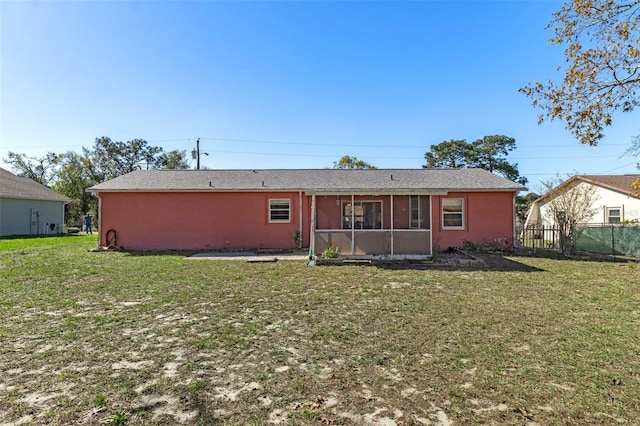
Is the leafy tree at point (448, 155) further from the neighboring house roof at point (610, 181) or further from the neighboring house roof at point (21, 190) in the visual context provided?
the neighboring house roof at point (21, 190)

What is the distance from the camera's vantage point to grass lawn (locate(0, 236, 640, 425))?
2.65 m

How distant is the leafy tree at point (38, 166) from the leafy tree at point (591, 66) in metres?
49.0

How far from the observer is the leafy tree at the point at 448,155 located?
40.8 m

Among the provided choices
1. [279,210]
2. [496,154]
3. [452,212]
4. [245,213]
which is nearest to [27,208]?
[245,213]

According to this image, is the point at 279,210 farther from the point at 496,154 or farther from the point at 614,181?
the point at 496,154

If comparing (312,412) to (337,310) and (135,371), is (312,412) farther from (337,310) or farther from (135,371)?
(337,310)

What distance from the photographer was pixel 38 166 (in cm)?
4012

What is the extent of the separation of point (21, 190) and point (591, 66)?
101 feet

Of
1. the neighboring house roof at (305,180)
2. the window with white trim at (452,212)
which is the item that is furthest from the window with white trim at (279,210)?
the window with white trim at (452,212)

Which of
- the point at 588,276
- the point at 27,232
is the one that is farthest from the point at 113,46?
the point at 27,232

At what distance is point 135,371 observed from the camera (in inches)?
130

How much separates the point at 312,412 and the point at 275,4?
11504 mm

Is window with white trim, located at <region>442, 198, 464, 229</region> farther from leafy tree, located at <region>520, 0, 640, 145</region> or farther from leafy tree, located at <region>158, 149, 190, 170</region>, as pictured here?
leafy tree, located at <region>158, 149, 190, 170</region>

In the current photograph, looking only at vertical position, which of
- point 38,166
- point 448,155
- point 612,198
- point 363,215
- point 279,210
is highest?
point 448,155
